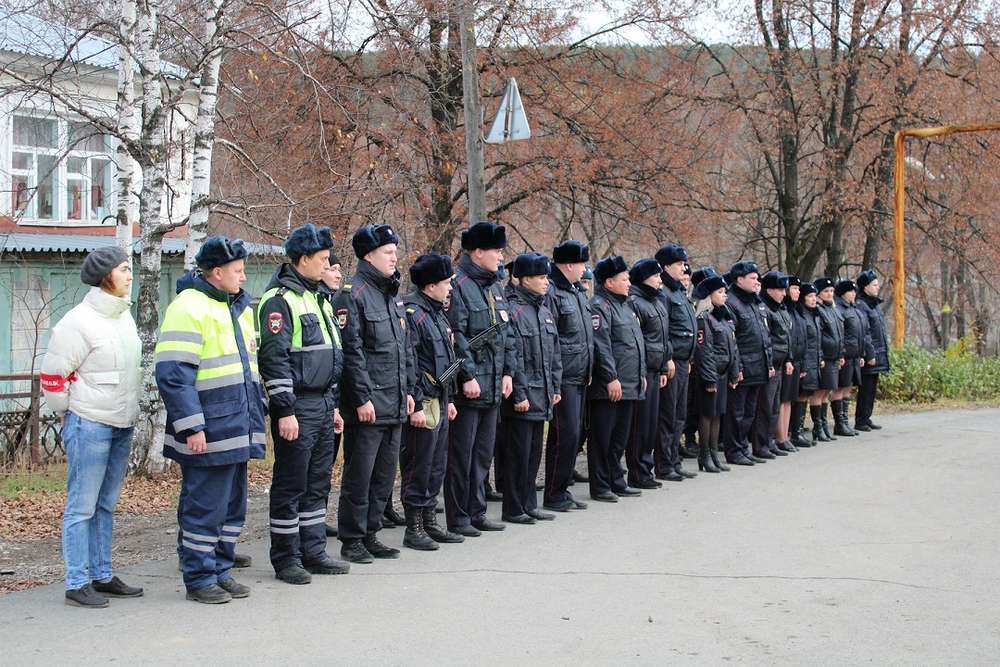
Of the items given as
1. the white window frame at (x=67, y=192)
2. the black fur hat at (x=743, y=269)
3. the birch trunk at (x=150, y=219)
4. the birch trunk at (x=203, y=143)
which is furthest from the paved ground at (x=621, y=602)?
the white window frame at (x=67, y=192)

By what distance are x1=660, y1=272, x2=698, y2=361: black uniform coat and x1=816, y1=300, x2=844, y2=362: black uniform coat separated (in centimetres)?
338

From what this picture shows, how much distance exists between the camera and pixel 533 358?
930cm

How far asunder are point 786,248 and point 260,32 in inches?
699

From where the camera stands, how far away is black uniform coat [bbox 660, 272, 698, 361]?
11492 mm

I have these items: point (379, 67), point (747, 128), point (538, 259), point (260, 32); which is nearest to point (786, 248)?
point (747, 128)

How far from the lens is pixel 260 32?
12594 millimetres

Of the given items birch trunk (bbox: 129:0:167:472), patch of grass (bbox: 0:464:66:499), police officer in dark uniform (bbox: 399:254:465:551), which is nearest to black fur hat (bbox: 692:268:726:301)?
police officer in dark uniform (bbox: 399:254:465:551)

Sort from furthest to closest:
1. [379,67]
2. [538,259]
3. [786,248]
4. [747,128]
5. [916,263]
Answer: [916,263] < [786,248] < [747,128] < [379,67] < [538,259]

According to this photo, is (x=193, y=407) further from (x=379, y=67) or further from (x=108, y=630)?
(x=379, y=67)

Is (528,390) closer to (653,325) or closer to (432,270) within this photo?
(432,270)

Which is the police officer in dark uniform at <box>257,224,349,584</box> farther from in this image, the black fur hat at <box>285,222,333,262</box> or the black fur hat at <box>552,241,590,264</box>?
the black fur hat at <box>552,241,590,264</box>

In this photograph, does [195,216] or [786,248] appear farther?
[786,248]

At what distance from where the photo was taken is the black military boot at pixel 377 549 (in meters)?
7.81

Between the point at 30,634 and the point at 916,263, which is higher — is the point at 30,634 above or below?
below
